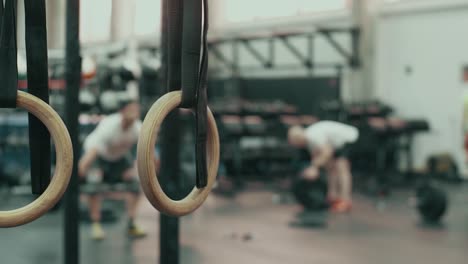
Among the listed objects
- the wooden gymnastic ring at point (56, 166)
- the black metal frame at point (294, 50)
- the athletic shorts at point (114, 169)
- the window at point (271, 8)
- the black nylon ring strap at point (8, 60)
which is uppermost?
the window at point (271, 8)

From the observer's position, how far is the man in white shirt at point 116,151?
4970mm

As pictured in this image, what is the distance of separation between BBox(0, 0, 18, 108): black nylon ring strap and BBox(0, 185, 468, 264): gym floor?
10.5 feet

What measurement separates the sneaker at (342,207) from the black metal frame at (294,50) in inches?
138

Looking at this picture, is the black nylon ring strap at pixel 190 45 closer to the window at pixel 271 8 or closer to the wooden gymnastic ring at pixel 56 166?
the wooden gymnastic ring at pixel 56 166

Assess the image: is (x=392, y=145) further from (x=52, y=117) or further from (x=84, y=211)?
(x=52, y=117)

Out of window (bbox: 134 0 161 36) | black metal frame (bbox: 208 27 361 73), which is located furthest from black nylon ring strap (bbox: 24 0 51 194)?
window (bbox: 134 0 161 36)

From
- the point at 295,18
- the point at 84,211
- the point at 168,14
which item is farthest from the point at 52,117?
the point at 295,18

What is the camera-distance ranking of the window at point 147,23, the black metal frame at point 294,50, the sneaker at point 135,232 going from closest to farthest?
the sneaker at point 135,232
the black metal frame at point 294,50
the window at point 147,23

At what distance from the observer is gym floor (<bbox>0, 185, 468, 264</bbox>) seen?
4.43 meters

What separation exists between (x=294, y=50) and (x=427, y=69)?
2.16m

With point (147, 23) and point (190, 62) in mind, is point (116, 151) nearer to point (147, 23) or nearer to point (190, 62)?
point (190, 62)

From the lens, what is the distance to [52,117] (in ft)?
4.00

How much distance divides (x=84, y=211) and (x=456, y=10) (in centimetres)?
578

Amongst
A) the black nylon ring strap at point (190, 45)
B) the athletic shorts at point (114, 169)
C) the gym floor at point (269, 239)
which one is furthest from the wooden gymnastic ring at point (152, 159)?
the athletic shorts at point (114, 169)
